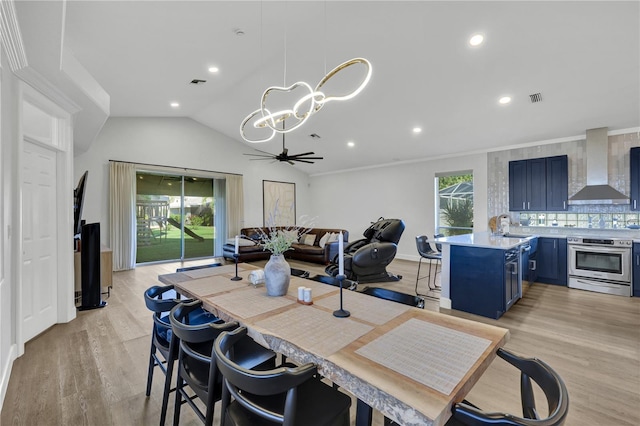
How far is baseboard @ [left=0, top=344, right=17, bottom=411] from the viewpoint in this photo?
197cm

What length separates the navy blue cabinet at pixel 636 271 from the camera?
13.4 ft

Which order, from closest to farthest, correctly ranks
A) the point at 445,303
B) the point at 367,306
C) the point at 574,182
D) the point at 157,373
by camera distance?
the point at 367,306 < the point at 157,373 < the point at 445,303 < the point at 574,182

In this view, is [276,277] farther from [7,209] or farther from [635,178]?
[635,178]

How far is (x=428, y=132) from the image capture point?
5.71 meters

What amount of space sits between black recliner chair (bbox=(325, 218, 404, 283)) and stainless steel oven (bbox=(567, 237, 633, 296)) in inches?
110

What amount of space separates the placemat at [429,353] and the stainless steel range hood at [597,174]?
518cm

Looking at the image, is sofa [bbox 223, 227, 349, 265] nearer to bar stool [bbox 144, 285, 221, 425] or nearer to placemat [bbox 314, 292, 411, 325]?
bar stool [bbox 144, 285, 221, 425]

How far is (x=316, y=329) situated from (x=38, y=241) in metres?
3.52

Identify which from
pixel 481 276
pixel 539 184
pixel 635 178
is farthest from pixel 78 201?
pixel 635 178

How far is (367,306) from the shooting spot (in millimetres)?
1710

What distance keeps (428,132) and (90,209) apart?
7.28 m

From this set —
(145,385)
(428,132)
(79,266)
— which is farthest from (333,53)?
(79,266)

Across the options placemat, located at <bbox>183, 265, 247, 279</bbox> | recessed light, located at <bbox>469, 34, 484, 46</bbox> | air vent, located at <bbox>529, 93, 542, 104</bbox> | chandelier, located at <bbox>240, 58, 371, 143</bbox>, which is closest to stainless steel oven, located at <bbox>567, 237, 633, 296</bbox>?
air vent, located at <bbox>529, 93, 542, 104</bbox>

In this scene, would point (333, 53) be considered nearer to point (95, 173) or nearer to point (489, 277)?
point (489, 277)
